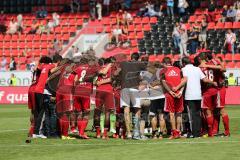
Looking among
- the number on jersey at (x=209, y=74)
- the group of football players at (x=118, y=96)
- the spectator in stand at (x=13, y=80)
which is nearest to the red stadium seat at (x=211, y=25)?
the spectator in stand at (x=13, y=80)

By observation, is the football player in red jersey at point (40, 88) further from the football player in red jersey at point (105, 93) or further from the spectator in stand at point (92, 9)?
the spectator in stand at point (92, 9)

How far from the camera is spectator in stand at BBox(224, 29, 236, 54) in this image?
40.9 meters

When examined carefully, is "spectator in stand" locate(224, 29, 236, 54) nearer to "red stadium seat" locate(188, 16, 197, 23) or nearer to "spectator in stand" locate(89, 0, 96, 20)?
"red stadium seat" locate(188, 16, 197, 23)

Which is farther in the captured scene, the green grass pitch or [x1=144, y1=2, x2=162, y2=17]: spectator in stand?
[x1=144, y1=2, x2=162, y2=17]: spectator in stand

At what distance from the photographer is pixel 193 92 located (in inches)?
789

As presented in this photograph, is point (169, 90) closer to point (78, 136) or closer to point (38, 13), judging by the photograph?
point (78, 136)

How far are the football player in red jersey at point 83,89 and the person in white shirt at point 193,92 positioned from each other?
7.68 ft

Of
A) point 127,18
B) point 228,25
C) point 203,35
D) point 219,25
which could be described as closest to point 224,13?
point 219,25

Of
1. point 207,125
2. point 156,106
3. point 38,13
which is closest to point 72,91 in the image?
point 156,106

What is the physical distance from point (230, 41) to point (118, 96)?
21.1m

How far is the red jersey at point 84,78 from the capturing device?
66.6ft

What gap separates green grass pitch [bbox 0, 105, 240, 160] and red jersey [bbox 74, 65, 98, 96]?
4.42 feet

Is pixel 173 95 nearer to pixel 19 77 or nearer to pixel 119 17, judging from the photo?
pixel 19 77

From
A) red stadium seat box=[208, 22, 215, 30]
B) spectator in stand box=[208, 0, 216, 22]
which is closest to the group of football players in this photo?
red stadium seat box=[208, 22, 215, 30]
